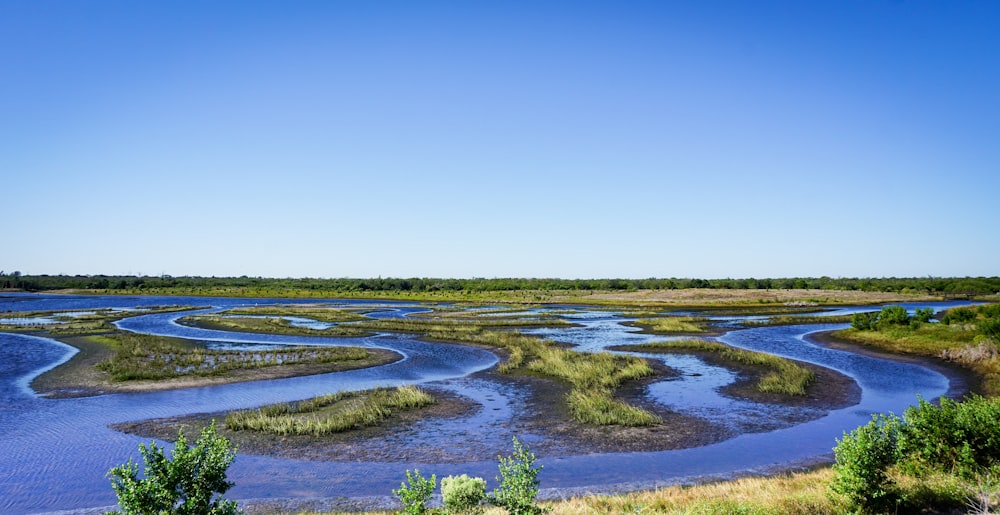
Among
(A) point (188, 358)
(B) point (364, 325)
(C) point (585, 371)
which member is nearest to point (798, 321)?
(C) point (585, 371)

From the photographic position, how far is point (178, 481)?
896cm

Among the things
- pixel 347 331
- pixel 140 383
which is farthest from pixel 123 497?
pixel 347 331

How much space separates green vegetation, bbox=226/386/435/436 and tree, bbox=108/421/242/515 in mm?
12829

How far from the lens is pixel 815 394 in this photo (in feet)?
97.3

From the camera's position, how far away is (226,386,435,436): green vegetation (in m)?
22.0

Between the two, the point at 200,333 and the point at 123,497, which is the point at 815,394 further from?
the point at 200,333

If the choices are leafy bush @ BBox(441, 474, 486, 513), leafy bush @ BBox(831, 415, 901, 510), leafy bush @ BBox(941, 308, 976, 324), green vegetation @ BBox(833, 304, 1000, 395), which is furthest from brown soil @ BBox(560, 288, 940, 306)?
leafy bush @ BBox(441, 474, 486, 513)

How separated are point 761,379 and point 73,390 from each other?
1522 inches

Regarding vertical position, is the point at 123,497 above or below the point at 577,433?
above

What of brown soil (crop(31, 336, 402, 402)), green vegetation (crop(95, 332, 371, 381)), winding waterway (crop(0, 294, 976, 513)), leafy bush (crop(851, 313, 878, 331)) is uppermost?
leafy bush (crop(851, 313, 878, 331))

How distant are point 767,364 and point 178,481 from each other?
38064 mm

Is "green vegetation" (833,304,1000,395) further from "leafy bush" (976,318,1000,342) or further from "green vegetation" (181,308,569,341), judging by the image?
"green vegetation" (181,308,569,341)

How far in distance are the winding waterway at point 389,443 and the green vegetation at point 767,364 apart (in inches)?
109

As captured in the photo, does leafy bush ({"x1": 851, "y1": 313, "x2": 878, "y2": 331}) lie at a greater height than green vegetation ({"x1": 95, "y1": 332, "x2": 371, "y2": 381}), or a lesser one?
greater
